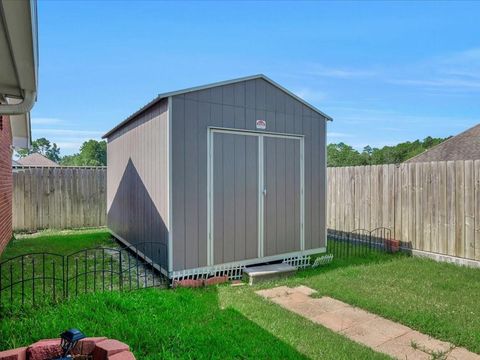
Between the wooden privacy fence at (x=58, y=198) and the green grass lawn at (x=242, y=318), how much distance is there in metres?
7.51

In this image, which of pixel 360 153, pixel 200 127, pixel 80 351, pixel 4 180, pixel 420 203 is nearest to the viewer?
pixel 80 351

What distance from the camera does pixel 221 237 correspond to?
16.4 ft

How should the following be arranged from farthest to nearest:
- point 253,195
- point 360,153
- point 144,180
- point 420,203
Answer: point 360,153, point 420,203, point 144,180, point 253,195

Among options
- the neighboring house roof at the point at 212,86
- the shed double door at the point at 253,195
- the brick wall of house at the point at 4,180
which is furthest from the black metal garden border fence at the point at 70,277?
the neighboring house roof at the point at 212,86

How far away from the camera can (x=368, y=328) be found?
333 cm

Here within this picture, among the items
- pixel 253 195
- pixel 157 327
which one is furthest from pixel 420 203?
pixel 157 327

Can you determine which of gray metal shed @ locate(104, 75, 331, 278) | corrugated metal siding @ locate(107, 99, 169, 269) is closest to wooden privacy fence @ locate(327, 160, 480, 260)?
gray metal shed @ locate(104, 75, 331, 278)

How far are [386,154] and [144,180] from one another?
129 feet

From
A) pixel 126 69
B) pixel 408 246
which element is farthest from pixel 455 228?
pixel 126 69

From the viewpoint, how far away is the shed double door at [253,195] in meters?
5.00

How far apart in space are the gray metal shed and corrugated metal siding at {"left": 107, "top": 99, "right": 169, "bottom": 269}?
18mm

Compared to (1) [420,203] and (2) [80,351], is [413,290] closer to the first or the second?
(1) [420,203]

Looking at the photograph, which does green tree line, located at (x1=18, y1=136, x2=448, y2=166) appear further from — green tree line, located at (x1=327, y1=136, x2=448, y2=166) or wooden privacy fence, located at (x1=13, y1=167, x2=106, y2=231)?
wooden privacy fence, located at (x1=13, y1=167, x2=106, y2=231)

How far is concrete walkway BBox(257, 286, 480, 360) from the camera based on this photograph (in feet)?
9.34
